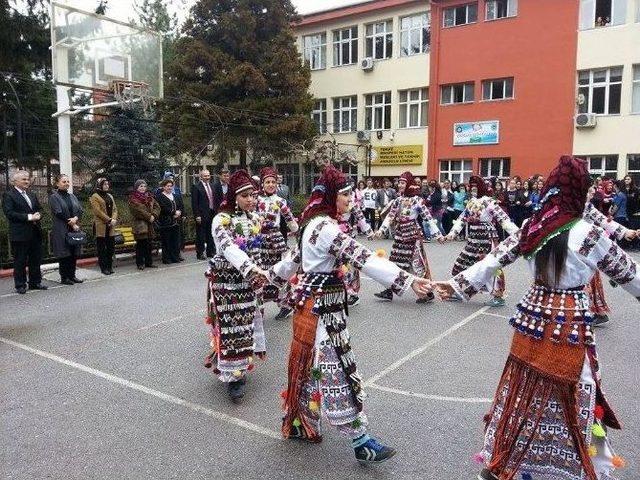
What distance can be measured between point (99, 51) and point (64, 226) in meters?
4.67

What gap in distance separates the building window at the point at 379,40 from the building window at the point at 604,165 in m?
10.5

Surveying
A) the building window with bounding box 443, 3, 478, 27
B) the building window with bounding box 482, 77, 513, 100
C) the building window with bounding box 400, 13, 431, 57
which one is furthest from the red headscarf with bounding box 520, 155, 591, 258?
the building window with bounding box 400, 13, 431, 57

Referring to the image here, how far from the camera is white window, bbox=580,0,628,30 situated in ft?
66.0

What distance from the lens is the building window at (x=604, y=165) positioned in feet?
68.6

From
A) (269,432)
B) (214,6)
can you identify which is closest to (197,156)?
(214,6)

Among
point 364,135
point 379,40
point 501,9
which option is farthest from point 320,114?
point 501,9

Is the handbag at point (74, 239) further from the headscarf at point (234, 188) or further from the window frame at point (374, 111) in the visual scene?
the window frame at point (374, 111)

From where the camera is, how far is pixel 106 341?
20.5 ft

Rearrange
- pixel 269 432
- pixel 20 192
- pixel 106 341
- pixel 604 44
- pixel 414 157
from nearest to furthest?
1. pixel 269 432
2. pixel 106 341
3. pixel 20 192
4. pixel 604 44
5. pixel 414 157

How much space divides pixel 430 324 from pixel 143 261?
6777mm

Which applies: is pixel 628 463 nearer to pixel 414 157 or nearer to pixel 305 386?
pixel 305 386

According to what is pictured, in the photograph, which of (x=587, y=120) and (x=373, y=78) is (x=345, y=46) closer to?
(x=373, y=78)

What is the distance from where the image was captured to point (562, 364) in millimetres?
2922

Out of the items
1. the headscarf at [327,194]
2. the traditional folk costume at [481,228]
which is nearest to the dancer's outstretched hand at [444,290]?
the headscarf at [327,194]
